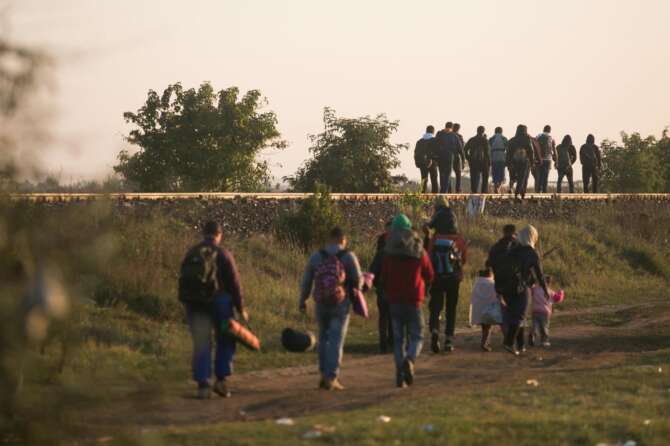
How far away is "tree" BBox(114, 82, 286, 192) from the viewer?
155ft

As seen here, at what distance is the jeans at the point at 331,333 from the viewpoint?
14953 millimetres

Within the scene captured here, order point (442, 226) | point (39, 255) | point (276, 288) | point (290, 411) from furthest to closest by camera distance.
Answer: point (276, 288) → point (442, 226) → point (290, 411) → point (39, 255)

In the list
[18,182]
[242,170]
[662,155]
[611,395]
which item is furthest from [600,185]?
[18,182]

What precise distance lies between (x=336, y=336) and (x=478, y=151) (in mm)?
23276

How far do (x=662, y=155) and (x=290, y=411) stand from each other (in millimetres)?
52545

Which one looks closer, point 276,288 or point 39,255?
point 39,255

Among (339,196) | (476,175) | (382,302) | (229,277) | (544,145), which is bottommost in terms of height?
(382,302)

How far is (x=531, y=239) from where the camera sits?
19.1 metres

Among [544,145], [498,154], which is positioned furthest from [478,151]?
[544,145]

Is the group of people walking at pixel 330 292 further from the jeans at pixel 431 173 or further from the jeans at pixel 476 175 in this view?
the jeans at pixel 476 175

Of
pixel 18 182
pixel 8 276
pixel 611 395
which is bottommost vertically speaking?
pixel 611 395

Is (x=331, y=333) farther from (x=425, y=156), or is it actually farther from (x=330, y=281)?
(x=425, y=156)

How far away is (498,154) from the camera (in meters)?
37.3

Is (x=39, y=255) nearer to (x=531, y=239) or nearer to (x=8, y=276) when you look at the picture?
(x=8, y=276)
